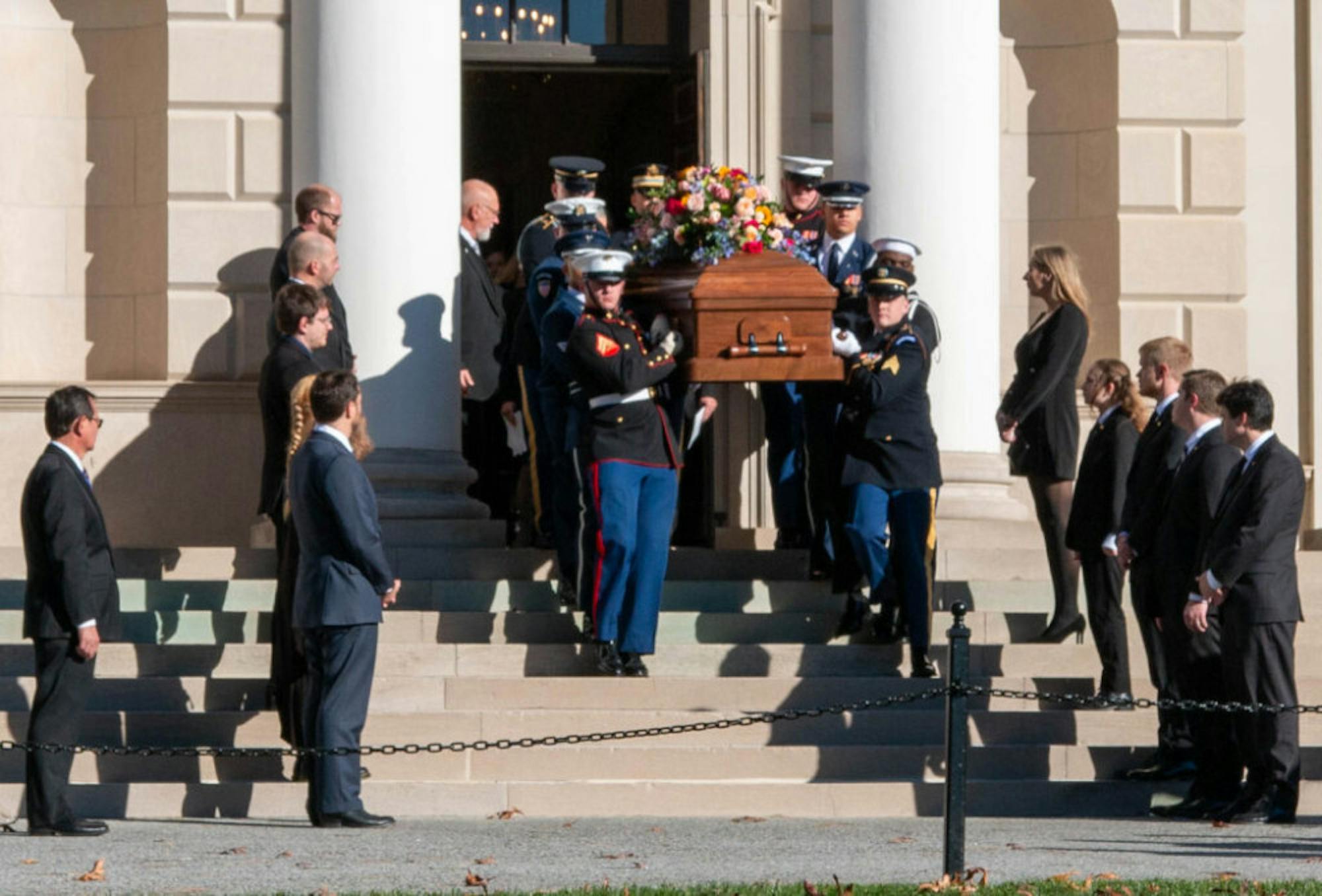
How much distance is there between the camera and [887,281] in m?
14.5

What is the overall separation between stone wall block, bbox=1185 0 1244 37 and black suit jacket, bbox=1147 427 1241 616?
6.11 m

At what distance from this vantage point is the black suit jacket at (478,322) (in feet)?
54.5

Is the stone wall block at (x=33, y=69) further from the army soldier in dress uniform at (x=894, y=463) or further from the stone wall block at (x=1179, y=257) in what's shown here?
the stone wall block at (x=1179, y=257)

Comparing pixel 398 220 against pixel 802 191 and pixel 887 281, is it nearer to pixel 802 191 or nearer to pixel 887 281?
pixel 802 191

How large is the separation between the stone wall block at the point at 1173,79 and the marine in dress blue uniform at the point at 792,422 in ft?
11.1

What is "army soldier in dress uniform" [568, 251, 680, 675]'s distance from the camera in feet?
45.6

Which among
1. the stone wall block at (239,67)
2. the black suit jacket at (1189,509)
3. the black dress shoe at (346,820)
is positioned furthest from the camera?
the stone wall block at (239,67)

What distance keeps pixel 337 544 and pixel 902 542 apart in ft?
10.0

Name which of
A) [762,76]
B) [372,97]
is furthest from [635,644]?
[762,76]

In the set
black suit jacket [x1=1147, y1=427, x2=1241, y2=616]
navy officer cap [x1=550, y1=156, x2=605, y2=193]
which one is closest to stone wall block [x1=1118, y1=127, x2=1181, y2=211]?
navy officer cap [x1=550, y1=156, x2=605, y2=193]

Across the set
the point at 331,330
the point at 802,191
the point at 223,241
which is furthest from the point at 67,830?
the point at 223,241

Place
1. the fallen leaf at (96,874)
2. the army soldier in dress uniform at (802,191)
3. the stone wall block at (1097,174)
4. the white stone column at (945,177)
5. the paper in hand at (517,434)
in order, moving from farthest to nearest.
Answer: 1. the stone wall block at (1097,174)
2. the white stone column at (945,177)
3. the paper in hand at (517,434)
4. the army soldier in dress uniform at (802,191)
5. the fallen leaf at (96,874)

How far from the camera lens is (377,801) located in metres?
12.7

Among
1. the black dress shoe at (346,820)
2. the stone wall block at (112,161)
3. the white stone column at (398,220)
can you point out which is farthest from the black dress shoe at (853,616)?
the stone wall block at (112,161)
